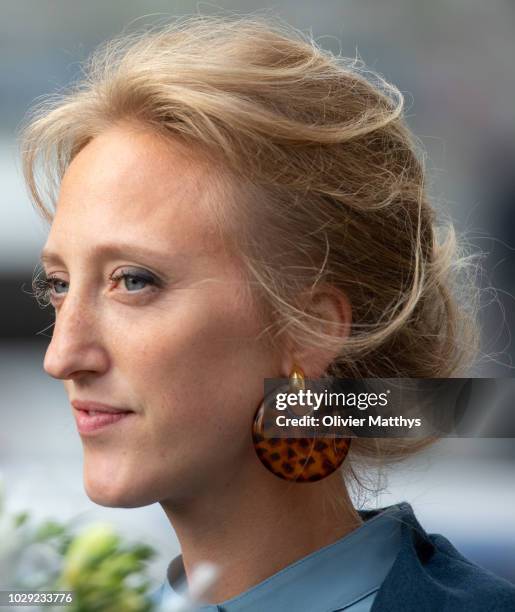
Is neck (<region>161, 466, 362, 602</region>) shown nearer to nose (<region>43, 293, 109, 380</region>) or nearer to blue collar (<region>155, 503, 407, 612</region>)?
blue collar (<region>155, 503, 407, 612</region>)

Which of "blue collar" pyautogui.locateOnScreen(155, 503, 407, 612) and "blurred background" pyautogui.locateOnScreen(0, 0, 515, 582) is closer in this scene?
"blue collar" pyautogui.locateOnScreen(155, 503, 407, 612)

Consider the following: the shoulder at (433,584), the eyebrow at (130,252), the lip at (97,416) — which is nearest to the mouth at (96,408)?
the lip at (97,416)

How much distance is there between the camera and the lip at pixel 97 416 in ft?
2.41

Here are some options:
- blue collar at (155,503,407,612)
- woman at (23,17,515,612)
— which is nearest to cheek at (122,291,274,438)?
woman at (23,17,515,612)

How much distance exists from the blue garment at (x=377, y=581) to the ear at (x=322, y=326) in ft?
0.49

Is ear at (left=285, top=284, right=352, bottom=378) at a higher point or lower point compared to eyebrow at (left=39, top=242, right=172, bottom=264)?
lower

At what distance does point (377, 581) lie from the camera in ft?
2.66

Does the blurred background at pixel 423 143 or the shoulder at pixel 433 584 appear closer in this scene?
the shoulder at pixel 433 584

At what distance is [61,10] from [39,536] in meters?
0.65

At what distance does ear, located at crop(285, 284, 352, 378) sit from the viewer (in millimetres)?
770

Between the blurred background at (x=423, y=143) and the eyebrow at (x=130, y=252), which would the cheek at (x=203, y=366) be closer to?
the eyebrow at (x=130, y=252)

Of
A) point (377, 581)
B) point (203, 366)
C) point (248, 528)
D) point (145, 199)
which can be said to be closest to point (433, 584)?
point (377, 581)

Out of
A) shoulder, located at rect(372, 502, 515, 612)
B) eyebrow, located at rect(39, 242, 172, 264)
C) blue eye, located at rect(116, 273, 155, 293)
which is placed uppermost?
eyebrow, located at rect(39, 242, 172, 264)

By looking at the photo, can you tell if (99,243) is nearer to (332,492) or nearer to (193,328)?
(193,328)
